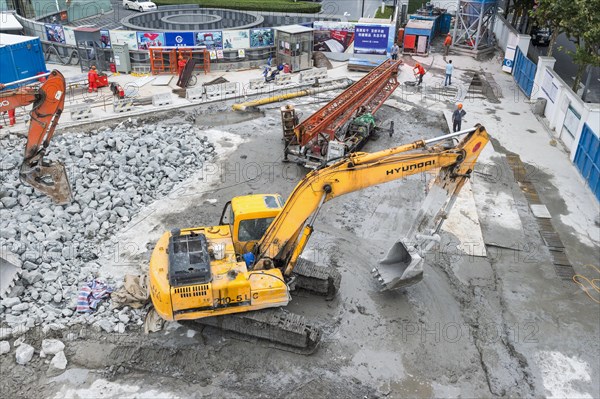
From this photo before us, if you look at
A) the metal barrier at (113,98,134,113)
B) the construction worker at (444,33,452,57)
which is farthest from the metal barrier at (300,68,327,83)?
the construction worker at (444,33,452,57)

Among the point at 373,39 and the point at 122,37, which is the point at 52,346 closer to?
the point at 122,37

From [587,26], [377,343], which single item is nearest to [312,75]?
[587,26]

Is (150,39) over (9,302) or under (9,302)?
over

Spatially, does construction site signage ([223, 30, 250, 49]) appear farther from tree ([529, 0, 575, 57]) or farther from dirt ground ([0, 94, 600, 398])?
dirt ground ([0, 94, 600, 398])

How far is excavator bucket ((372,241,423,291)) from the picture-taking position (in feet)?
34.9

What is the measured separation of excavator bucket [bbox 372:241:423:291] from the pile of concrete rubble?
5.23m

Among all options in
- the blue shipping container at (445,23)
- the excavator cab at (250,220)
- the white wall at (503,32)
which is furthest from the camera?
the blue shipping container at (445,23)

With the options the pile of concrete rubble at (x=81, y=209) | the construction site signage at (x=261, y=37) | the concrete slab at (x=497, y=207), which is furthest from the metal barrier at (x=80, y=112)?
the concrete slab at (x=497, y=207)

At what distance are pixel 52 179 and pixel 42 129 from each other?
1332 mm

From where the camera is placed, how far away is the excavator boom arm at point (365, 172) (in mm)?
9430

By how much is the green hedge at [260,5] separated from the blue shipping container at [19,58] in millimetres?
18336

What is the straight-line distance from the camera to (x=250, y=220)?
10.4 meters

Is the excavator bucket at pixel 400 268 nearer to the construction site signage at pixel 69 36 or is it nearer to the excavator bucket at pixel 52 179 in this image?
the excavator bucket at pixel 52 179

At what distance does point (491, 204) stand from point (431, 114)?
304 inches
